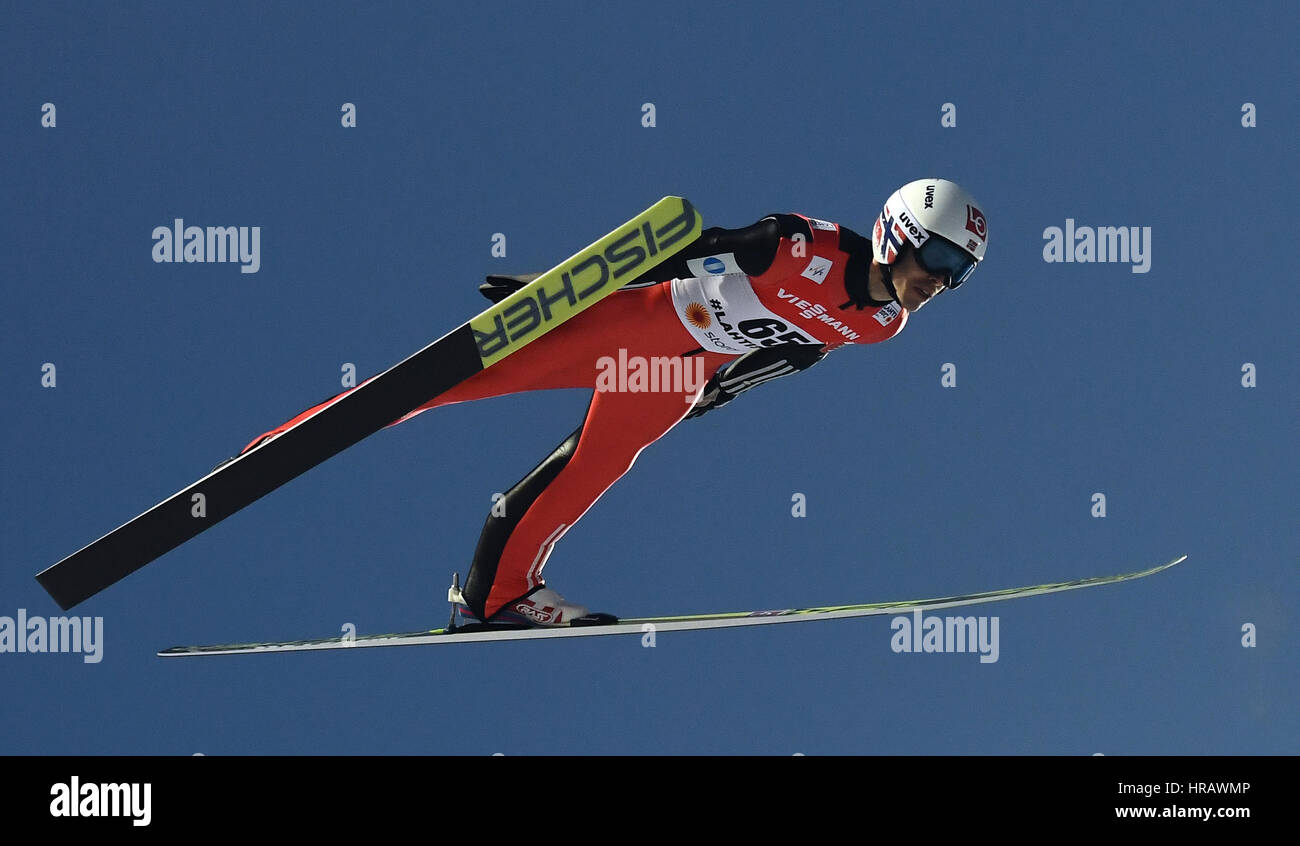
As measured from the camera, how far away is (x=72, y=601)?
5840mm

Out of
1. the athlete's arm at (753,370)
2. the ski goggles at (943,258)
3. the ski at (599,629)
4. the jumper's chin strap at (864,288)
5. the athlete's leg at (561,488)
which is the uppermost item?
the ski goggles at (943,258)

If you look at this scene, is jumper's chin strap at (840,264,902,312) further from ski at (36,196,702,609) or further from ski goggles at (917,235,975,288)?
ski at (36,196,702,609)

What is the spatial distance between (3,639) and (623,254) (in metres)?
3.14

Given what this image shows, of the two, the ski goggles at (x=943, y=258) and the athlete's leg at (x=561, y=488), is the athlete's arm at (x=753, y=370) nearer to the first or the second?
the athlete's leg at (x=561, y=488)

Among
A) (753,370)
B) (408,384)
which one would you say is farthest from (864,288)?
(408,384)

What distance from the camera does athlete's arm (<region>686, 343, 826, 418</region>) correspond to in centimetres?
608

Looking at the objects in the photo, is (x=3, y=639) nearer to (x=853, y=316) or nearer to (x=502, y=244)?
(x=502, y=244)

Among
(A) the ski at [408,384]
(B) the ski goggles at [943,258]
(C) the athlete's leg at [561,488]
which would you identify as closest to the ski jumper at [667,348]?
(C) the athlete's leg at [561,488]

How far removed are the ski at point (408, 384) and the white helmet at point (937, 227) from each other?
2.43 feet

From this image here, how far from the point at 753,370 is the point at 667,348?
1.36 feet

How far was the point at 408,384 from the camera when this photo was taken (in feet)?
17.9

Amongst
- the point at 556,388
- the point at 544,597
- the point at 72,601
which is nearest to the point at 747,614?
the point at 544,597

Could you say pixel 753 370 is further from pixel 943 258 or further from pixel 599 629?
pixel 599 629

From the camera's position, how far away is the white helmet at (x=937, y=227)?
17.9 feet
